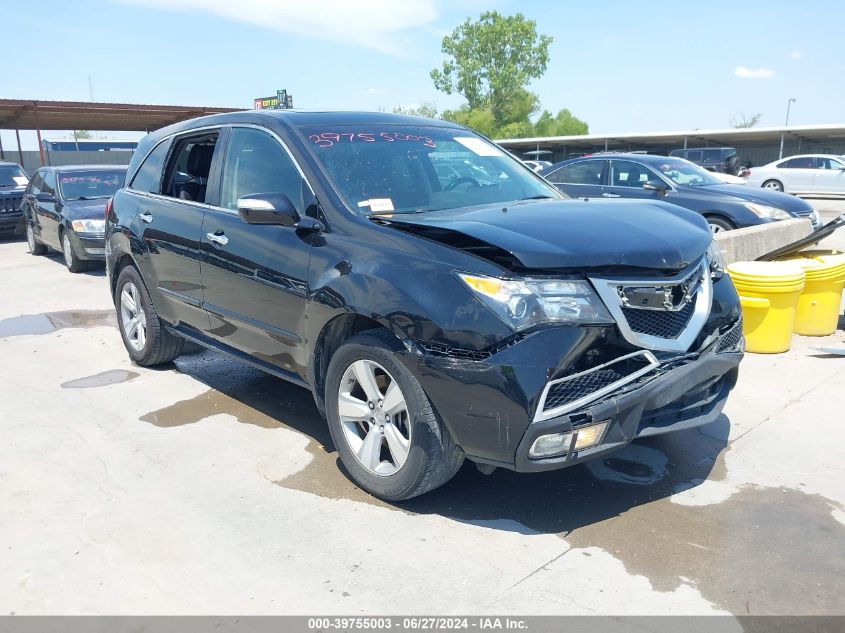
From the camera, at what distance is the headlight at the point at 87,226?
10.8 metres

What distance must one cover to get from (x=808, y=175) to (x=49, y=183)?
23959 mm

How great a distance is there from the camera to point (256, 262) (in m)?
4.16

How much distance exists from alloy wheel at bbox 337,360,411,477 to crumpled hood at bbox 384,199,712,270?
29.6 inches

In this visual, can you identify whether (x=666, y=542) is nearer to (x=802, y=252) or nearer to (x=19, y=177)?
(x=802, y=252)

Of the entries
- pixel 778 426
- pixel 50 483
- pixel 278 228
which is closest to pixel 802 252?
pixel 778 426

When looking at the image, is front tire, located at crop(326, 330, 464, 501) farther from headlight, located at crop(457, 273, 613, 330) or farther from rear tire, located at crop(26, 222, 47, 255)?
rear tire, located at crop(26, 222, 47, 255)

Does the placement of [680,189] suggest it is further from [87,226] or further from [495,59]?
[495,59]

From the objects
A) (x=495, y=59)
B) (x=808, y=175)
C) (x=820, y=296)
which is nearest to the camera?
(x=820, y=296)

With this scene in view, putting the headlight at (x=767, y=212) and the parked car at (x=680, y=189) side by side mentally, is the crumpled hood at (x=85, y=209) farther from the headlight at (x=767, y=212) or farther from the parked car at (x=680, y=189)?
the headlight at (x=767, y=212)

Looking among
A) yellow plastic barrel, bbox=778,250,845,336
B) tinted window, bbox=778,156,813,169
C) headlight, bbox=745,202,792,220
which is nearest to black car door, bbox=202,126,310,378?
yellow plastic barrel, bbox=778,250,845,336

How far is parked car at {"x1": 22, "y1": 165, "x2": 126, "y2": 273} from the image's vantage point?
10797mm

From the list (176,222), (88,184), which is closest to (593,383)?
(176,222)

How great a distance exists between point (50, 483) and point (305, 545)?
1641 mm

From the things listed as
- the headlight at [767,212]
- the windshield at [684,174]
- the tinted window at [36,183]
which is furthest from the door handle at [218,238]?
the tinted window at [36,183]
